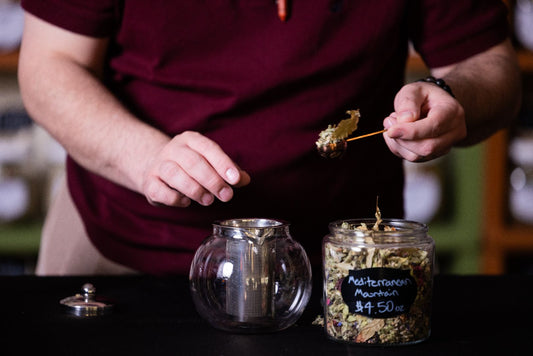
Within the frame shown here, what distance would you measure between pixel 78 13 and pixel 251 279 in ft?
2.21

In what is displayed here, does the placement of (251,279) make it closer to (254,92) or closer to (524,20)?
(254,92)

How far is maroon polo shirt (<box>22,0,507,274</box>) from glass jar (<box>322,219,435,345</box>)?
0.46 metres

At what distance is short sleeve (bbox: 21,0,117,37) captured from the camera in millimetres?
1309

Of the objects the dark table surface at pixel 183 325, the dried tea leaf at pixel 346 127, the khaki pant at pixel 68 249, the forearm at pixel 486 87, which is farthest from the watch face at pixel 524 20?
the khaki pant at pixel 68 249

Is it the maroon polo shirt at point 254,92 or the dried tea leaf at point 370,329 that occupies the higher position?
the maroon polo shirt at point 254,92

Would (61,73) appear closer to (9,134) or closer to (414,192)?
(9,134)

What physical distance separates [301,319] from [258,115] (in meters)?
0.45

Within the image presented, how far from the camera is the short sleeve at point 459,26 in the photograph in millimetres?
1426

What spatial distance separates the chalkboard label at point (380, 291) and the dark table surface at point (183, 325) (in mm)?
47

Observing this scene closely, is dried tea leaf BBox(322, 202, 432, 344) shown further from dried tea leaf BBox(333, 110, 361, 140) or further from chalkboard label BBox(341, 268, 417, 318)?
dried tea leaf BBox(333, 110, 361, 140)

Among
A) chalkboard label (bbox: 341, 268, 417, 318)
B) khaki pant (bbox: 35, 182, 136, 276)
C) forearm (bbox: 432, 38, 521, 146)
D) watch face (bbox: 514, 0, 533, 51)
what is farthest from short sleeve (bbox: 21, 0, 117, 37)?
watch face (bbox: 514, 0, 533, 51)

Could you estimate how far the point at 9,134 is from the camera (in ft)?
6.91

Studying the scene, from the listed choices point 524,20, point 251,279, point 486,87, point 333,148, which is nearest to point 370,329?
point 251,279

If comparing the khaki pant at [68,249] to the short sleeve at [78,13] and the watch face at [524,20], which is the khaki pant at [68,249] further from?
the watch face at [524,20]
